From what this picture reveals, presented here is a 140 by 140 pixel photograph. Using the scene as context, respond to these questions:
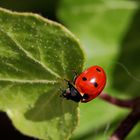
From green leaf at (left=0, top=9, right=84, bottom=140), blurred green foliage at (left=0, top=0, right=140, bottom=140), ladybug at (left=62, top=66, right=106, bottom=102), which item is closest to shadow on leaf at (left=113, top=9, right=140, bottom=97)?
blurred green foliage at (left=0, top=0, right=140, bottom=140)

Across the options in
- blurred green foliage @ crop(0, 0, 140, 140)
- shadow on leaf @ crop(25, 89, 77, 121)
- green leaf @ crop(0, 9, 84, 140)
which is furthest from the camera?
blurred green foliage @ crop(0, 0, 140, 140)

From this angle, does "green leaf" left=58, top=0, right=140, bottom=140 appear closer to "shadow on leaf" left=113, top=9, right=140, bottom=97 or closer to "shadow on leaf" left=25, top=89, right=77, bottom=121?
"shadow on leaf" left=113, top=9, right=140, bottom=97

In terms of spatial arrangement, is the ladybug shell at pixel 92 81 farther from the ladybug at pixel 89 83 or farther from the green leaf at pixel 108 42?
the green leaf at pixel 108 42

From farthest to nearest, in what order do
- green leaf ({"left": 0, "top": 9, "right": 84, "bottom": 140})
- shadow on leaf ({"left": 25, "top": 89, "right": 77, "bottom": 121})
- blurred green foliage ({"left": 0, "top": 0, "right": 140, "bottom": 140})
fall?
blurred green foliage ({"left": 0, "top": 0, "right": 140, "bottom": 140}) → shadow on leaf ({"left": 25, "top": 89, "right": 77, "bottom": 121}) → green leaf ({"left": 0, "top": 9, "right": 84, "bottom": 140})

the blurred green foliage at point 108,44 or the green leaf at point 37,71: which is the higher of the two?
the green leaf at point 37,71

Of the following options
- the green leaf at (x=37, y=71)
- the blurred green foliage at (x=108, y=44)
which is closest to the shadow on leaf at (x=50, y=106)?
the green leaf at (x=37, y=71)

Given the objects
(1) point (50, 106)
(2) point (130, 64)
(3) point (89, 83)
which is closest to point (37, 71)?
(1) point (50, 106)

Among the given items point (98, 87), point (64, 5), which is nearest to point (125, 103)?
point (98, 87)

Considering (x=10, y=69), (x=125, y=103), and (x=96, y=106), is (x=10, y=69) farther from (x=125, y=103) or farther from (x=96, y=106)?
(x=96, y=106)
